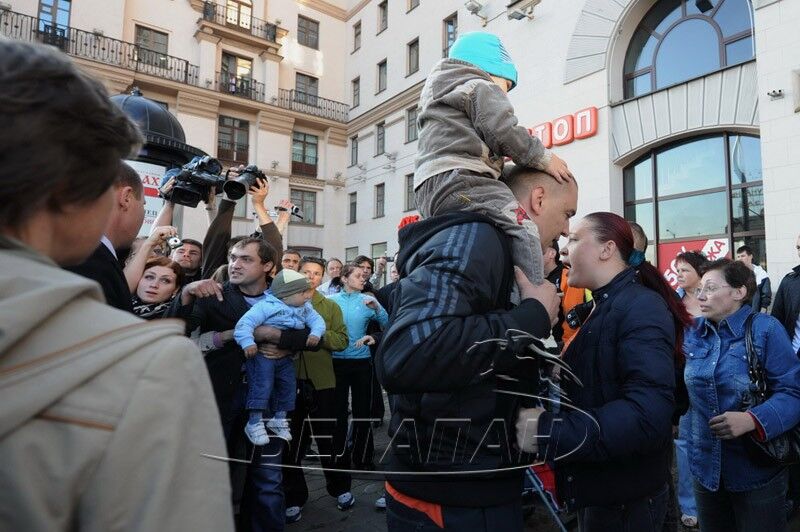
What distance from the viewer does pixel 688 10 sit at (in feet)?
35.9

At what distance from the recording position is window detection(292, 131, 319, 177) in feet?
81.3

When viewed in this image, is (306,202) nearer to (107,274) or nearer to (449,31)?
(449,31)

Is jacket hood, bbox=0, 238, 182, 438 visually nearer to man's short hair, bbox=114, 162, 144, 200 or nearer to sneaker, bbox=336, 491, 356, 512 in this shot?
man's short hair, bbox=114, 162, 144, 200

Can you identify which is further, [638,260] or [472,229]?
[638,260]

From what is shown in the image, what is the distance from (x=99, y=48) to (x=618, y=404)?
2477cm

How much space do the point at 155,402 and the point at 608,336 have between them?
66.8 inches

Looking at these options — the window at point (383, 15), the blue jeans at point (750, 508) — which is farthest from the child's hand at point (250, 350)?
the window at point (383, 15)

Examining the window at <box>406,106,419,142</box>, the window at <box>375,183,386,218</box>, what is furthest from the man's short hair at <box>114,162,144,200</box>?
the window at <box>375,183,386,218</box>

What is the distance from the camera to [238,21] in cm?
2366

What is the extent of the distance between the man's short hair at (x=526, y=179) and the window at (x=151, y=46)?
957 inches

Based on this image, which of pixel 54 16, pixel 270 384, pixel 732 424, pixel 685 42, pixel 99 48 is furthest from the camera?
pixel 99 48

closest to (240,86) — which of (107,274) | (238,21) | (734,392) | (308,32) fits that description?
(238,21)

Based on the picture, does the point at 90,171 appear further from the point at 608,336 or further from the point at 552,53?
the point at 552,53

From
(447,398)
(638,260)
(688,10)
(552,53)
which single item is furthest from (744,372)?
(552,53)
